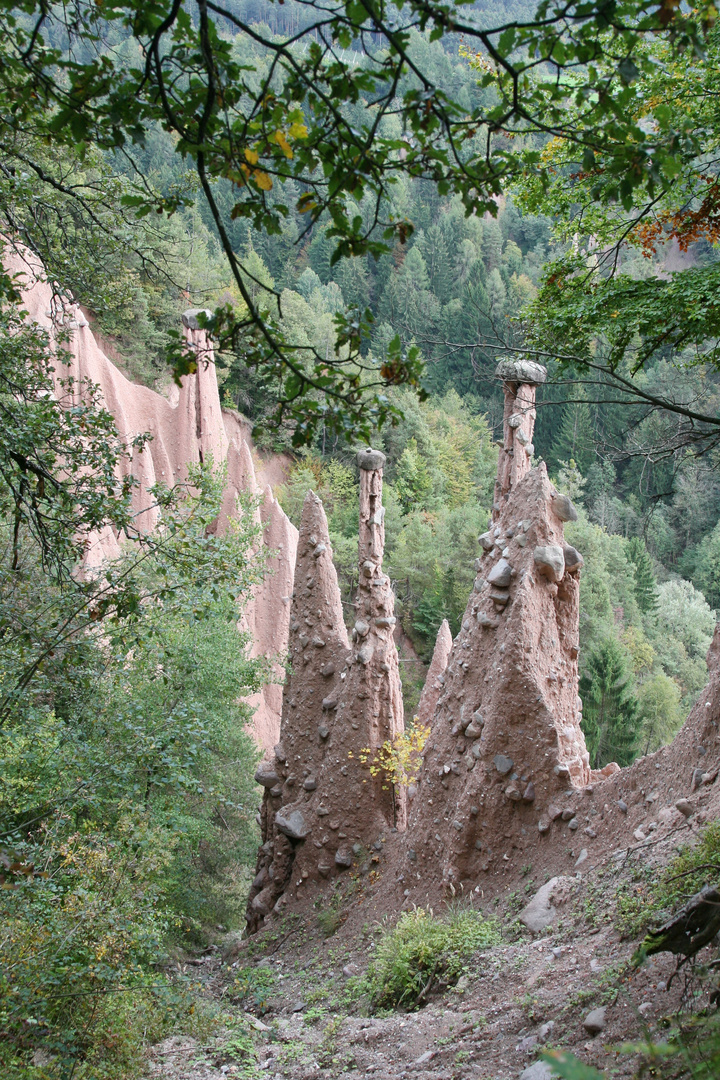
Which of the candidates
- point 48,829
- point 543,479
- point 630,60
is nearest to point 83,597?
point 48,829

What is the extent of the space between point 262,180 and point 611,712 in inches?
889

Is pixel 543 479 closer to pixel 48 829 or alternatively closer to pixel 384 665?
pixel 384 665

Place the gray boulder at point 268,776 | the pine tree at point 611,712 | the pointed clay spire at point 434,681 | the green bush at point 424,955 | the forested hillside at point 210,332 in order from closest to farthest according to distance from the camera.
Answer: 1. the forested hillside at point 210,332
2. the green bush at point 424,955
3. the gray boulder at point 268,776
4. the pointed clay spire at point 434,681
5. the pine tree at point 611,712

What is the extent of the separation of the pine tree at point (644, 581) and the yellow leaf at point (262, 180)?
33170mm

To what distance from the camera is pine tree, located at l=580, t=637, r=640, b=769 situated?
2202cm

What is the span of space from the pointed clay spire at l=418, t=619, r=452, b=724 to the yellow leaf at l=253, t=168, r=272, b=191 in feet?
28.6

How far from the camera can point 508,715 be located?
626 centimetres

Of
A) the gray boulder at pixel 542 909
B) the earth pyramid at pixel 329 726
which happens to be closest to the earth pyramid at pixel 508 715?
the gray boulder at pixel 542 909

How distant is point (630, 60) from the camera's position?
6.24ft

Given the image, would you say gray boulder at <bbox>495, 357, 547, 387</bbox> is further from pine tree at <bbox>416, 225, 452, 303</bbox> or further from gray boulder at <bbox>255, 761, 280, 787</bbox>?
pine tree at <bbox>416, 225, 452, 303</bbox>

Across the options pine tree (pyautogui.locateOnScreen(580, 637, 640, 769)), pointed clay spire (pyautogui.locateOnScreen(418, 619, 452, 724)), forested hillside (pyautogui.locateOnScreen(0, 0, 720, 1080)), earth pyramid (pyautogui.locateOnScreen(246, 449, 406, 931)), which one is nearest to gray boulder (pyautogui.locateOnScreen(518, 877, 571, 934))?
forested hillside (pyautogui.locateOnScreen(0, 0, 720, 1080))

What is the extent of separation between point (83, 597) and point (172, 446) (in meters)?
17.2

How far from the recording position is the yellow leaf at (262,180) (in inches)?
86.7

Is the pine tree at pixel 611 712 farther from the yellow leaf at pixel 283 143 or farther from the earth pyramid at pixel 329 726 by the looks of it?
the yellow leaf at pixel 283 143
